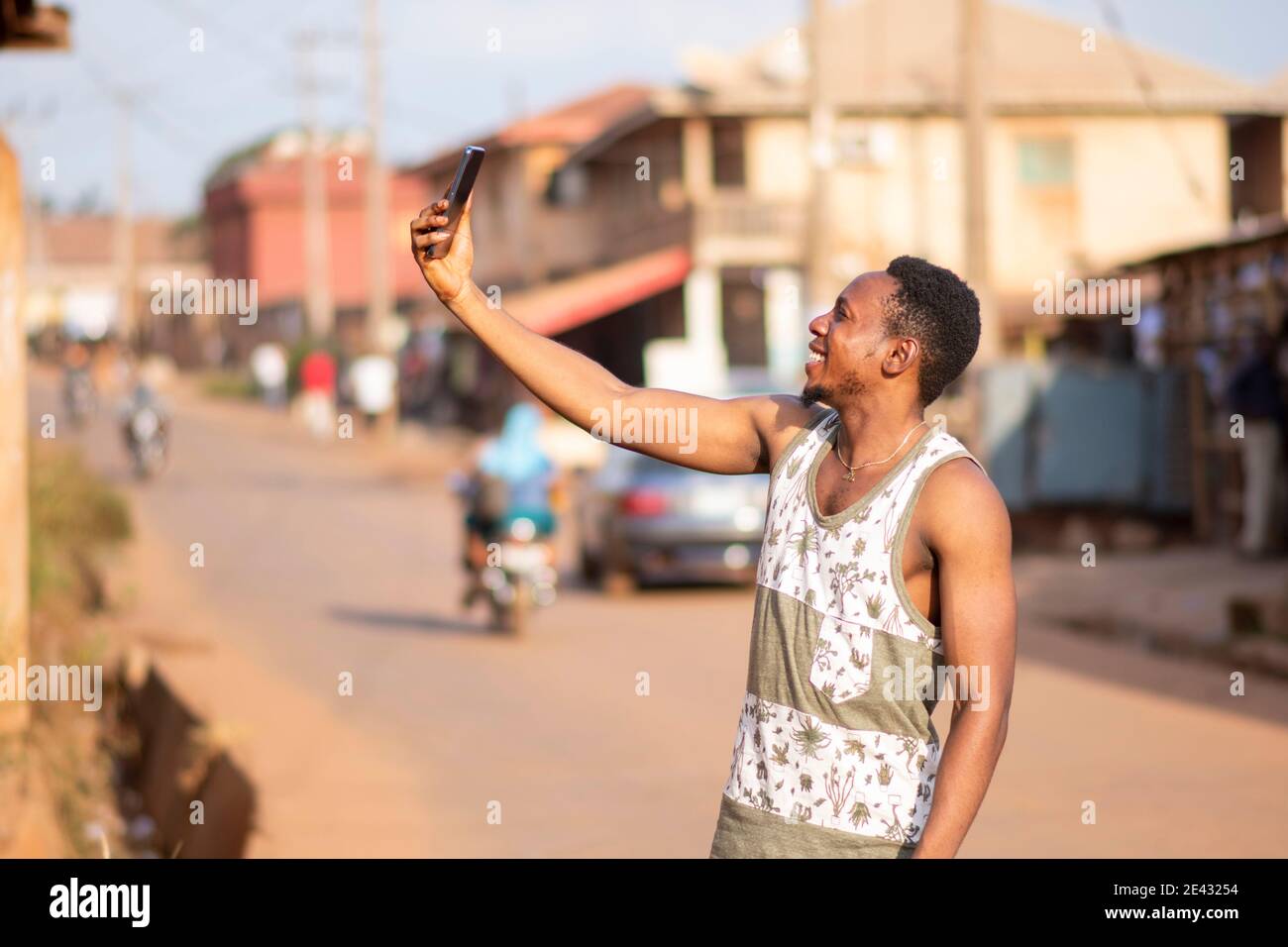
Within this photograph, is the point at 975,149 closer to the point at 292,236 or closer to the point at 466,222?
the point at 466,222

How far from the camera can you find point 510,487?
14953mm

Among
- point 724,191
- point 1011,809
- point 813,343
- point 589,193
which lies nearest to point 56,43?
point 1011,809

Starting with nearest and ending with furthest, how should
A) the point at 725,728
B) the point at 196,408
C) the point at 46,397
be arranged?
1. the point at 725,728
2. the point at 46,397
3. the point at 196,408

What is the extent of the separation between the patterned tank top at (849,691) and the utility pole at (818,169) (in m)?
19.8

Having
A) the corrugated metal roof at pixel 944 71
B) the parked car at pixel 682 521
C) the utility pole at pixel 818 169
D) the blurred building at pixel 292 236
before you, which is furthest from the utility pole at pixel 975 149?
the blurred building at pixel 292 236

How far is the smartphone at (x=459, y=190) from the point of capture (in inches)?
146

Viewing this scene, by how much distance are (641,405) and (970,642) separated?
911 mm

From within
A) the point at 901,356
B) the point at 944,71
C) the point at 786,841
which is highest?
the point at 944,71

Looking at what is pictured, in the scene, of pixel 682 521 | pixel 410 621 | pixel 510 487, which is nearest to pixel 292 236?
pixel 682 521

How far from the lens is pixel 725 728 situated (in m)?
10.9

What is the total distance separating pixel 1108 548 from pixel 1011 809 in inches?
460

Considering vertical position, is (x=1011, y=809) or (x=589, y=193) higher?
(x=589, y=193)

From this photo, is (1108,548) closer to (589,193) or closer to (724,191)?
(724,191)

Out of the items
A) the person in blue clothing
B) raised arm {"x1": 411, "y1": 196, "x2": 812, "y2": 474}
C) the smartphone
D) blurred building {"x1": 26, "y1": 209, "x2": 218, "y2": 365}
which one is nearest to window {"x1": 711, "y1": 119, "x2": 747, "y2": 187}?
the person in blue clothing
